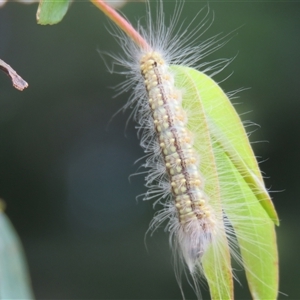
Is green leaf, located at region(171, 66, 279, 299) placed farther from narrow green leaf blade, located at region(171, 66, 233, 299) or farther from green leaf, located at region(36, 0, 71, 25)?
green leaf, located at region(36, 0, 71, 25)

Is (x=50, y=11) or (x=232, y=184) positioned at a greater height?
(x=50, y=11)

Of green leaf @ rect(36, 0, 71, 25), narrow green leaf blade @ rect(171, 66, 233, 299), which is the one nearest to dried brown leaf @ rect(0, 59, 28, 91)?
green leaf @ rect(36, 0, 71, 25)

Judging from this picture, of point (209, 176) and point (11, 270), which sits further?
point (209, 176)

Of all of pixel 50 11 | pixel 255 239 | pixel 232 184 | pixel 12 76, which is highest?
pixel 50 11

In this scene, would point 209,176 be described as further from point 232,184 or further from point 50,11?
point 50,11

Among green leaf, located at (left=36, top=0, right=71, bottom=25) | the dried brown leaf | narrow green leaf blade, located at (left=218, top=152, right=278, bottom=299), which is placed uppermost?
green leaf, located at (left=36, top=0, right=71, bottom=25)

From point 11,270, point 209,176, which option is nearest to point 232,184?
point 209,176
